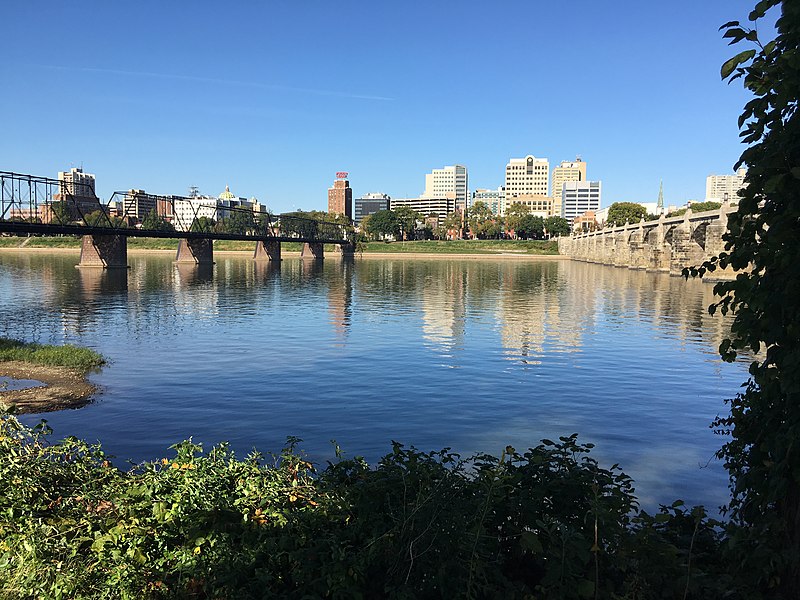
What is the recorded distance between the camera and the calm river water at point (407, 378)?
58.9 feet

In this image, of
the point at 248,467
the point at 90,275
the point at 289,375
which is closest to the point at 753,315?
the point at 248,467

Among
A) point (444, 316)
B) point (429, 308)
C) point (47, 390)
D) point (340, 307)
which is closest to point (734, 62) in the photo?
point (47, 390)

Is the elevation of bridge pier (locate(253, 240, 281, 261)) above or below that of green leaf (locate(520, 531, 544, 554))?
above

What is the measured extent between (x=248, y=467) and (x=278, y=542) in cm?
207

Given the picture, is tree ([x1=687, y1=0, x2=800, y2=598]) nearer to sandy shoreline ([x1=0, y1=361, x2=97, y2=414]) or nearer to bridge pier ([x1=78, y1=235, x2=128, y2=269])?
sandy shoreline ([x1=0, y1=361, x2=97, y2=414])

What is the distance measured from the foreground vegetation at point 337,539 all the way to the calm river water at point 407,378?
718cm

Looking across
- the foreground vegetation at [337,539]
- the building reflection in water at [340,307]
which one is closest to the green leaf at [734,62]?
the foreground vegetation at [337,539]

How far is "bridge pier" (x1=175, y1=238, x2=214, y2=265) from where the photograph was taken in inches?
5896

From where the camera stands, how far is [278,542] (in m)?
6.93

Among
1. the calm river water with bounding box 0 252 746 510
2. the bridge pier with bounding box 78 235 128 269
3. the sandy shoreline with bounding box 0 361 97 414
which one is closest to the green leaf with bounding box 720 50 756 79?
the calm river water with bounding box 0 252 746 510

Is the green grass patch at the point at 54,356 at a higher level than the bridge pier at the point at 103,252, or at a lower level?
lower

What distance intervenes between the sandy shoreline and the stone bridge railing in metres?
75.6

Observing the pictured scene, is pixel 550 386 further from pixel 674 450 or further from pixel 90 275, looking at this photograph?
pixel 90 275

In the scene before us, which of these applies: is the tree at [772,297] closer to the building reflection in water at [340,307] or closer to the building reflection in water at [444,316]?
the building reflection in water at [444,316]
